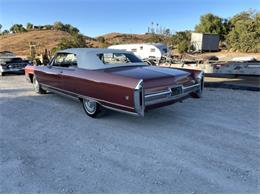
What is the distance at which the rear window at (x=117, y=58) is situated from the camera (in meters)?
5.54

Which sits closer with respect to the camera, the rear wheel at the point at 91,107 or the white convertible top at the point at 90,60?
the rear wheel at the point at 91,107

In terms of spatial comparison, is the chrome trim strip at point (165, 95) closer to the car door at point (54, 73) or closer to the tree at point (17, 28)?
the car door at point (54, 73)

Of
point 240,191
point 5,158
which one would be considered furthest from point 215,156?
point 5,158

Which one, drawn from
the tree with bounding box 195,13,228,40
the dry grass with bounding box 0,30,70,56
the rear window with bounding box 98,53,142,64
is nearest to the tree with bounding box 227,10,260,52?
the tree with bounding box 195,13,228,40

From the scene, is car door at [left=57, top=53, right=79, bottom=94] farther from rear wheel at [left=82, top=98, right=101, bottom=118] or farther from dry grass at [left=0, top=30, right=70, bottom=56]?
dry grass at [left=0, top=30, right=70, bottom=56]

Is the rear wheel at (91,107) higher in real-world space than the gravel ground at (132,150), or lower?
higher

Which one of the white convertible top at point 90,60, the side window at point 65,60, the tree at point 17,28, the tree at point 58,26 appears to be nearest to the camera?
the white convertible top at point 90,60

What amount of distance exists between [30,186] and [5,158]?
3.10 ft

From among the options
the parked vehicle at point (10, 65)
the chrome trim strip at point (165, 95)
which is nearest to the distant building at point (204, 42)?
the parked vehicle at point (10, 65)

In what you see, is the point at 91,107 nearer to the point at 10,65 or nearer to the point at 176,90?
the point at 176,90

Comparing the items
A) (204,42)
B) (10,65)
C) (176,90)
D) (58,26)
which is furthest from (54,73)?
(58,26)

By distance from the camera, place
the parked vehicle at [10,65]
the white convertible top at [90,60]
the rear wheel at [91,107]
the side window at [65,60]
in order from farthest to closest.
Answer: the parked vehicle at [10,65] → the side window at [65,60] → the white convertible top at [90,60] → the rear wheel at [91,107]

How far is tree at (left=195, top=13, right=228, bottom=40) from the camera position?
45934mm

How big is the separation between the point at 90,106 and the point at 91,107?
42mm
